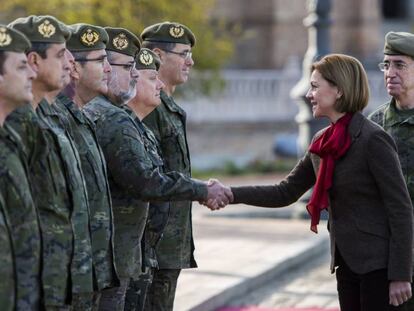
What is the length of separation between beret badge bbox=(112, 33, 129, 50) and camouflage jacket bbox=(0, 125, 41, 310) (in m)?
1.86

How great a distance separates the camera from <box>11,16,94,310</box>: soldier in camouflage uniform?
5887 mm

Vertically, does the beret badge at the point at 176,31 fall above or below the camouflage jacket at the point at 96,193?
above

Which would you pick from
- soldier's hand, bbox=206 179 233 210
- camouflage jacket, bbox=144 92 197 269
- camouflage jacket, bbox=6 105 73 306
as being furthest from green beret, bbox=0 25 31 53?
camouflage jacket, bbox=144 92 197 269

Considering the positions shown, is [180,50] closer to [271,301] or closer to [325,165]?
[325,165]

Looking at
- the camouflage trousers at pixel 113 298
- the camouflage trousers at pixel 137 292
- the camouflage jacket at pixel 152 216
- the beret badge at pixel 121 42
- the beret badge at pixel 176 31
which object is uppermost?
the beret badge at pixel 121 42

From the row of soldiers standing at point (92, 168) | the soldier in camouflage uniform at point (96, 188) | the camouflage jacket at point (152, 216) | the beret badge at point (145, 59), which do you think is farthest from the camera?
the beret badge at point (145, 59)

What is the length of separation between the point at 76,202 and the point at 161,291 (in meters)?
2.10

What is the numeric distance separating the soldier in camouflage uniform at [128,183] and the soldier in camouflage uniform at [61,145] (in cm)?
76

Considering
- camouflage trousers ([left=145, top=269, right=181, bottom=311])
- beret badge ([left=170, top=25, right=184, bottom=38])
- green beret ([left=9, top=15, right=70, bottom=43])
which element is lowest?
camouflage trousers ([left=145, top=269, right=181, bottom=311])

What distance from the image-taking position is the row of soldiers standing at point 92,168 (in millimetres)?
5473

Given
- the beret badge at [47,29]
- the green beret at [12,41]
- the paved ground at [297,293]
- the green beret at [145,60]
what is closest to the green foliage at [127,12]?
the paved ground at [297,293]

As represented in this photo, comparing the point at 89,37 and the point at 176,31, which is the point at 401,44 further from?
the point at 89,37

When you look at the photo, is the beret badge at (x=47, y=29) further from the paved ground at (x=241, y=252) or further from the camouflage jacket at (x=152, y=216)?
the paved ground at (x=241, y=252)

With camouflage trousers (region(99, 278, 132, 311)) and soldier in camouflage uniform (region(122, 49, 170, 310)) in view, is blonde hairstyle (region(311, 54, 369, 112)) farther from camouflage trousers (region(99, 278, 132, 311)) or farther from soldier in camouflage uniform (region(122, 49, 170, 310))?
camouflage trousers (region(99, 278, 132, 311))
